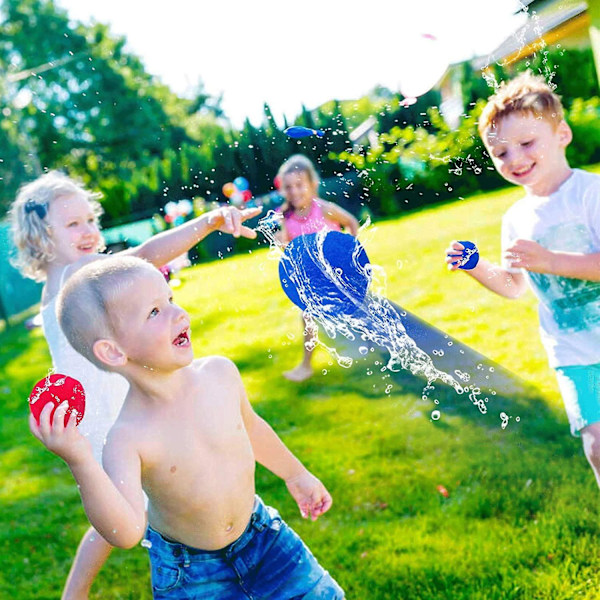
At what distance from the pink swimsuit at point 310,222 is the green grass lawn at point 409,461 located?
0.29 ft

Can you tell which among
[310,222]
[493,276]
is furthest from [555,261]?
[310,222]

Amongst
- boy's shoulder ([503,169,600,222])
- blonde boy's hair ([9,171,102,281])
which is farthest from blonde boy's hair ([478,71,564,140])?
blonde boy's hair ([9,171,102,281])

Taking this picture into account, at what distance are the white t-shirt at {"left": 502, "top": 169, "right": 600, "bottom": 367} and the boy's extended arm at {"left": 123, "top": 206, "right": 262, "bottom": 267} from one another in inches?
24.9

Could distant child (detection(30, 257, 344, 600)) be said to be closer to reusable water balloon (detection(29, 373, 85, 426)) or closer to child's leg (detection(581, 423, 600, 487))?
reusable water balloon (detection(29, 373, 85, 426))

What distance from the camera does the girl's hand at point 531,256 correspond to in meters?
1.64

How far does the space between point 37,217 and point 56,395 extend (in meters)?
0.67

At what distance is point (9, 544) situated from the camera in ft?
9.00

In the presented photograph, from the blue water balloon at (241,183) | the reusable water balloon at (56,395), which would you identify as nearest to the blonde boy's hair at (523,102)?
the blue water balloon at (241,183)

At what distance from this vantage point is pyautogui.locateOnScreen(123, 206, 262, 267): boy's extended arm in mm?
1672

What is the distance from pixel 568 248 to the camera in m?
1.72

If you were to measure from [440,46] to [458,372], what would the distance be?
97 centimetres

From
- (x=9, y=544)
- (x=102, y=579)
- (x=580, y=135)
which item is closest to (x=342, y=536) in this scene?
(x=102, y=579)

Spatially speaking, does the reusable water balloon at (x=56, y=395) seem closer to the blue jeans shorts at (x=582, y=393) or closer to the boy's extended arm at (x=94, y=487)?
the boy's extended arm at (x=94, y=487)

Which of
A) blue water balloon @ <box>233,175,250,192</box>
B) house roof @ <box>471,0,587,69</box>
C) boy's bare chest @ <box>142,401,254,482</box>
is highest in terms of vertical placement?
house roof @ <box>471,0,587,69</box>
